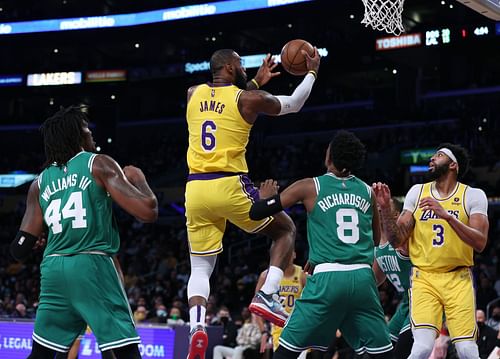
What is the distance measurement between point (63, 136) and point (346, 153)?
196 cm

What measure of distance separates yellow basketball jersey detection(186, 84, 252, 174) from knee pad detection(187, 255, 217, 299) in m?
0.74

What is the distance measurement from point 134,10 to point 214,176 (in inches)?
968

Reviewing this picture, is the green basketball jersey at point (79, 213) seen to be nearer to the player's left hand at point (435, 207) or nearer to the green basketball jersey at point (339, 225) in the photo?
the green basketball jersey at point (339, 225)

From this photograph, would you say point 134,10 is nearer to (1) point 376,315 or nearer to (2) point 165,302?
(2) point 165,302

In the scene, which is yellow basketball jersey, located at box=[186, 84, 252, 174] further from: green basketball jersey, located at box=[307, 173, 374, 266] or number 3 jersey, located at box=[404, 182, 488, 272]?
number 3 jersey, located at box=[404, 182, 488, 272]

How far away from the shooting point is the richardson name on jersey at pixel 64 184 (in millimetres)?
4973

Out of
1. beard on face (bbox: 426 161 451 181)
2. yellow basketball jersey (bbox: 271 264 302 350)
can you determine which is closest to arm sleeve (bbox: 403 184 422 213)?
beard on face (bbox: 426 161 451 181)

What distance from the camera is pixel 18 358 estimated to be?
40.8 ft

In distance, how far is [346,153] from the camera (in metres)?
5.80

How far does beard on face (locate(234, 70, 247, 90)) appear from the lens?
7.01 metres

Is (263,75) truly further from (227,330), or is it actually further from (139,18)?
(139,18)

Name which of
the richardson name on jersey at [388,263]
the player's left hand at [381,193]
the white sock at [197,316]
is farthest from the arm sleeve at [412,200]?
the white sock at [197,316]

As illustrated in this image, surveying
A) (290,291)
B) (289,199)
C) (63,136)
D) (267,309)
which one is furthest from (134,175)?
(290,291)

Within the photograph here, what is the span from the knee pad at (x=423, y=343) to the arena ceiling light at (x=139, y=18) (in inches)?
773
